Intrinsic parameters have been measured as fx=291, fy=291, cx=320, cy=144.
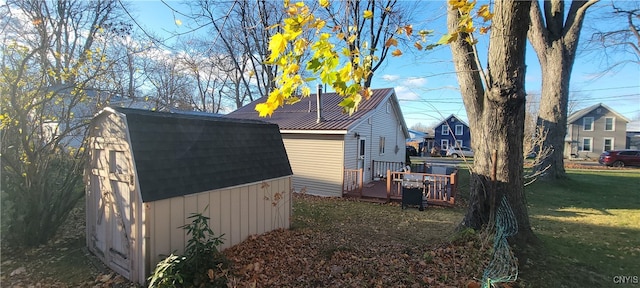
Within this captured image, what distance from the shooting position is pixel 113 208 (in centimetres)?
435

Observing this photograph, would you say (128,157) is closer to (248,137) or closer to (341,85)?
(248,137)

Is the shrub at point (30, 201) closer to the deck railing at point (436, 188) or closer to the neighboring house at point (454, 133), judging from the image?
the deck railing at point (436, 188)

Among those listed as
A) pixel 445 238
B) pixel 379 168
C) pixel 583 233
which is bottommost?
pixel 583 233

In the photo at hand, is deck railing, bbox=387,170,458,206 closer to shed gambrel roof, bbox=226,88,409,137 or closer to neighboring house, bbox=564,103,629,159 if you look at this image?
shed gambrel roof, bbox=226,88,409,137

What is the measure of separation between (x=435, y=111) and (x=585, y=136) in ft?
132

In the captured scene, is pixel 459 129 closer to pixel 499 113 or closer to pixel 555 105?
pixel 555 105

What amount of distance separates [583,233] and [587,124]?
122 ft

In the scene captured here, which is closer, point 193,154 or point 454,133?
point 193,154

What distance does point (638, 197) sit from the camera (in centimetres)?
1045

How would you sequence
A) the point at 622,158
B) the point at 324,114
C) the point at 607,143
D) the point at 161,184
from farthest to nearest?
the point at 607,143 < the point at 622,158 < the point at 324,114 < the point at 161,184

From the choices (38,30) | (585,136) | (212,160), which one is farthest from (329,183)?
(585,136)

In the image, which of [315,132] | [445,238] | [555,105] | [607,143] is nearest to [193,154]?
[445,238]

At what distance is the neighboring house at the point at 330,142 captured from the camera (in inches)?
440

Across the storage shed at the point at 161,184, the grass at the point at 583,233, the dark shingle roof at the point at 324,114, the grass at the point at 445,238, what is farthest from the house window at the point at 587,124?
the storage shed at the point at 161,184
